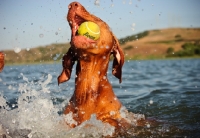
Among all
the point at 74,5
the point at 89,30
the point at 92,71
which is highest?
the point at 74,5

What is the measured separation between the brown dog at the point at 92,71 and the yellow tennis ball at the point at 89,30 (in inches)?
2.9

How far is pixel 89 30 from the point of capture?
13.6 ft

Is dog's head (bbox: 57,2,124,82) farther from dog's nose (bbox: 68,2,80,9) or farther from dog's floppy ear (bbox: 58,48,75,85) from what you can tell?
dog's floppy ear (bbox: 58,48,75,85)

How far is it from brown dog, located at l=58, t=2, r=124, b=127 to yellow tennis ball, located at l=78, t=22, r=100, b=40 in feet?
0.24

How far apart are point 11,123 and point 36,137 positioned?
2.17ft

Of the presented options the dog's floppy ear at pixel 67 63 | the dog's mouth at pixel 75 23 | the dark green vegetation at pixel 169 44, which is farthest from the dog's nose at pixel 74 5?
the dark green vegetation at pixel 169 44

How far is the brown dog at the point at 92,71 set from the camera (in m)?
4.30

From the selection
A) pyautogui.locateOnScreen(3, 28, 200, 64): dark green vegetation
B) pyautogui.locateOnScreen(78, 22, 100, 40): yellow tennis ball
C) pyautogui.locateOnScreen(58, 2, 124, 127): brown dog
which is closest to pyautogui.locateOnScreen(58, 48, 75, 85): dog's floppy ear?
pyautogui.locateOnScreen(58, 2, 124, 127): brown dog

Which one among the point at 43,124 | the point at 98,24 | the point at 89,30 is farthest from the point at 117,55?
the point at 43,124

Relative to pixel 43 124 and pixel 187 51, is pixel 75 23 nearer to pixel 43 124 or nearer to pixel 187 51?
pixel 43 124

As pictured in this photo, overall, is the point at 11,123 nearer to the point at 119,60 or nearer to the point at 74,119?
the point at 74,119

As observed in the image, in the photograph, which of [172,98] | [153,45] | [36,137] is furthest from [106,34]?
[153,45]

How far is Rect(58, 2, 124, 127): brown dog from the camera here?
14.1ft

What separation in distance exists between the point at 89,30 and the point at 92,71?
69 cm
